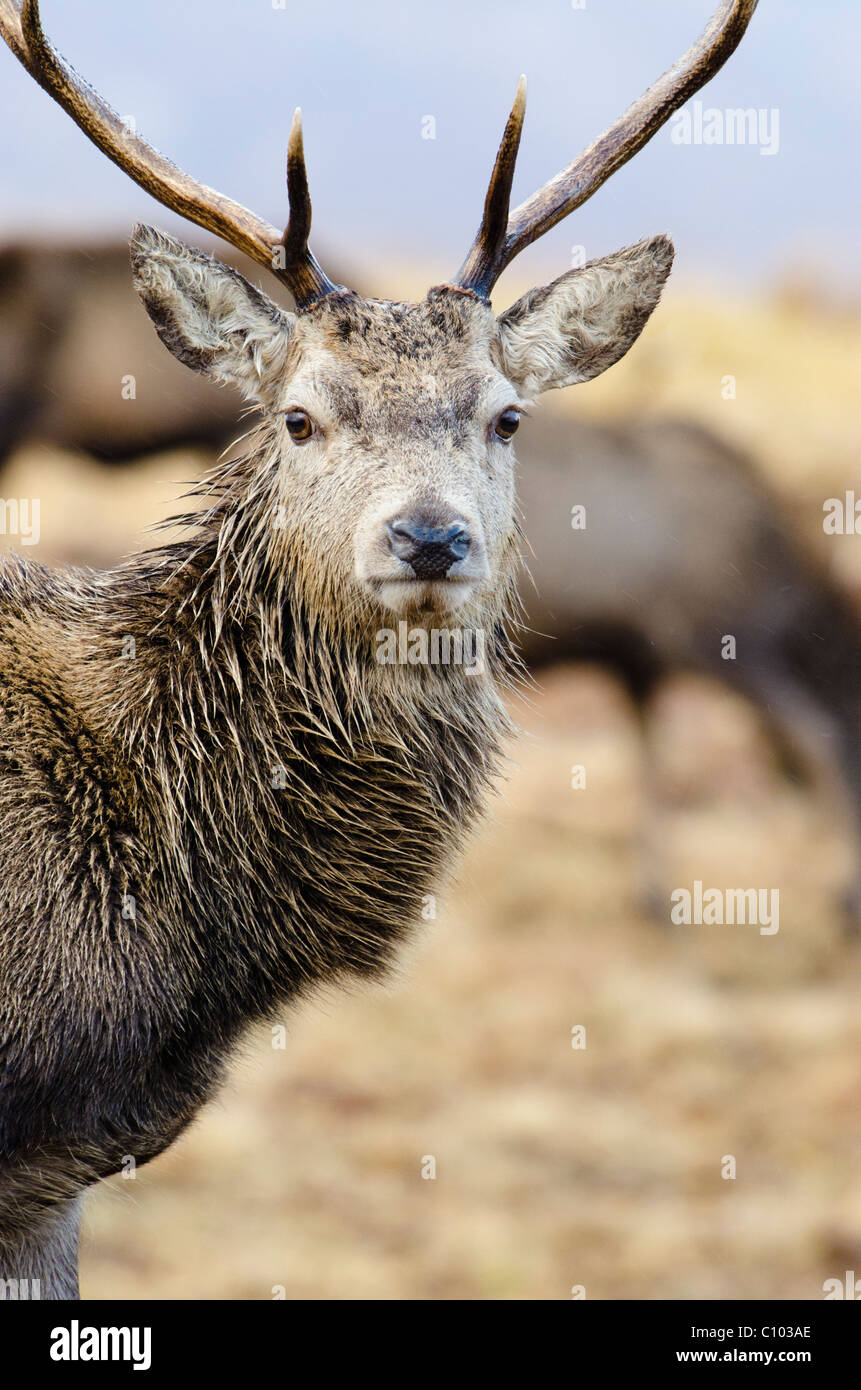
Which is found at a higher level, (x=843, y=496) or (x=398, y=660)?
(x=843, y=496)

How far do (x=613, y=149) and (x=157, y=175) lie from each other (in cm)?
136

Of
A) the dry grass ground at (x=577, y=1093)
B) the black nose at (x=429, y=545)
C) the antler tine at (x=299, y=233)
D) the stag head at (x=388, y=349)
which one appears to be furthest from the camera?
the dry grass ground at (x=577, y=1093)

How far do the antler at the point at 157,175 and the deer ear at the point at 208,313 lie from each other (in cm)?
11

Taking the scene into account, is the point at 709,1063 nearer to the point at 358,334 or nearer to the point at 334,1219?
the point at 334,1219

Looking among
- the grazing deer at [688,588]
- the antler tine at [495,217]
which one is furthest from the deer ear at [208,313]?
the grazing deer at [688,588]

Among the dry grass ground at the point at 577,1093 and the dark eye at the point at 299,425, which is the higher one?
the dark eye at the point at 299,425

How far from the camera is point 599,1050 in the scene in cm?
1092

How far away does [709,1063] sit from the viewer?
36.0 feet

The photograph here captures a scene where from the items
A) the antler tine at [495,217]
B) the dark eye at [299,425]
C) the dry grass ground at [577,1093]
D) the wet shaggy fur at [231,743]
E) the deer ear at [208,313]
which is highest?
the antler tine at [495,217]

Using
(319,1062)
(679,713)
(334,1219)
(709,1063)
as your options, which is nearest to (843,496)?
(679,713)

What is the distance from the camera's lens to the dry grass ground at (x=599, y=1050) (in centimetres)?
888

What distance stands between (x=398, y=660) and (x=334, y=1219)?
19.8 ft

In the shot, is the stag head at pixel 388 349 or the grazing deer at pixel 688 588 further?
the grazing deer at pixel 688 588

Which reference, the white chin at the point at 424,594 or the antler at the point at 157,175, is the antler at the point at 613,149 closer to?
the antler at the point at 157,175
